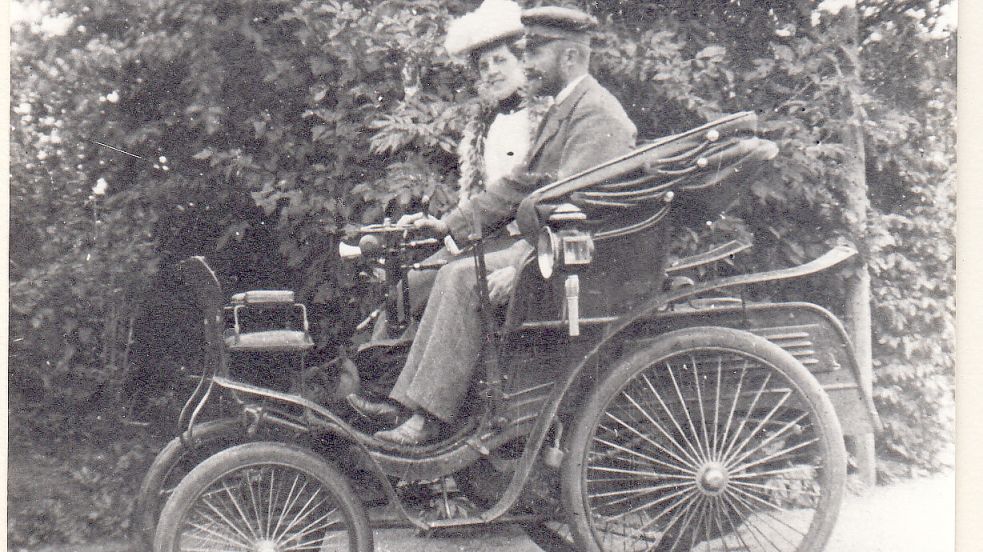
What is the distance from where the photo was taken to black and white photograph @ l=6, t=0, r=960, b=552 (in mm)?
2668

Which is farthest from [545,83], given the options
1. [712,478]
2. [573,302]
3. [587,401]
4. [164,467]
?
[164,467]

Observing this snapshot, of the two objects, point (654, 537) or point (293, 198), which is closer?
point (654, 537)

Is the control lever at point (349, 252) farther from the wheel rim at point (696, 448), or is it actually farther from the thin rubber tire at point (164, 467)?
the wheel rim at point (696, 448)

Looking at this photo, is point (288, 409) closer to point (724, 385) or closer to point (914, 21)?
point (724, 385)

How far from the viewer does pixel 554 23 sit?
2.93 metres

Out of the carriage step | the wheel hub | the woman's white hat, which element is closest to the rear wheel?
the wheel hub

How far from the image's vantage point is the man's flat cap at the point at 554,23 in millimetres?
2916

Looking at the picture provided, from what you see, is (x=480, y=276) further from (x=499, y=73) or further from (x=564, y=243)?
(x=499, y=73)

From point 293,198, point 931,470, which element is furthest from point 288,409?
point 931,470

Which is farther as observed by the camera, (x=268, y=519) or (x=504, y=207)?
(x=504, y=207)

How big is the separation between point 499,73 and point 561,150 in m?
0.46

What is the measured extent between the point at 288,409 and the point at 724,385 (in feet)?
4.63

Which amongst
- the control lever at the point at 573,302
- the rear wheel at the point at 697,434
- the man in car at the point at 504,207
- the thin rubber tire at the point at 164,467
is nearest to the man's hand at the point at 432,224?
the man in car at the point at 504,207

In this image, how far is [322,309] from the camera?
3.45 meters
